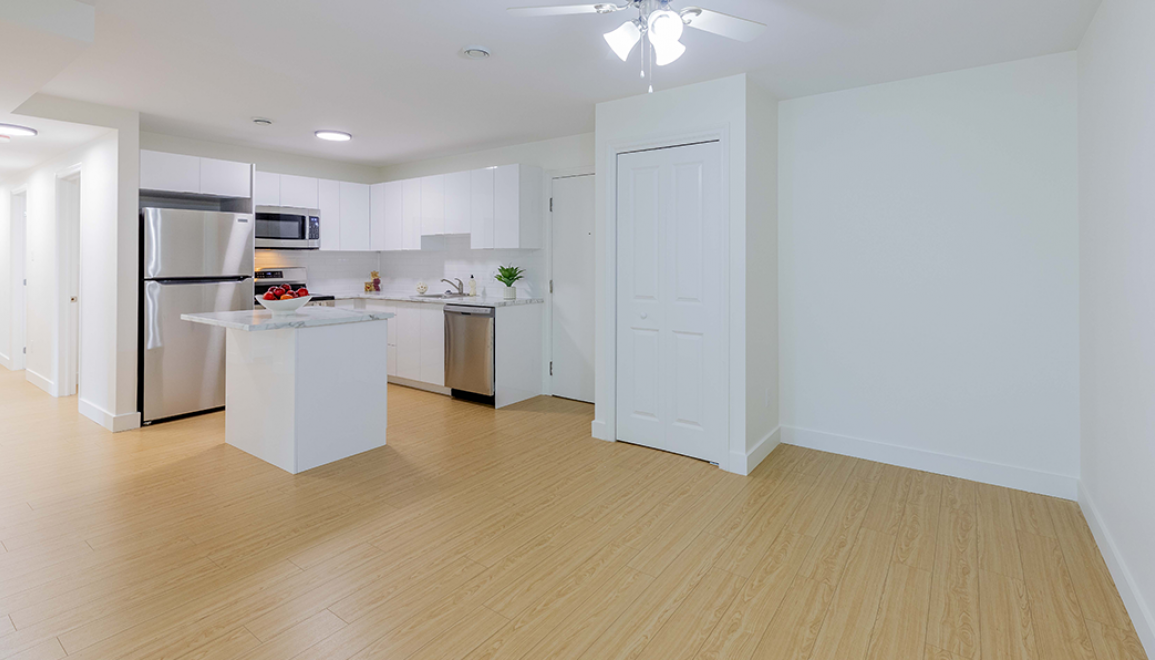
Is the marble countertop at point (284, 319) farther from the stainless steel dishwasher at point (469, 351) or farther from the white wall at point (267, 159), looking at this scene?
the white wall at point (267, 159)

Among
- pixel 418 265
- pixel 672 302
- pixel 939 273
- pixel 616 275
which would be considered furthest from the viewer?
pixel 418 265

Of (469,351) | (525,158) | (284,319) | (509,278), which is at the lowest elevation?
(469,351)

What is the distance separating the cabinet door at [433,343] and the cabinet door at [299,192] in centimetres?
171

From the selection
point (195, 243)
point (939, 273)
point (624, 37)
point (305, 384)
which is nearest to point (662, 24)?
point (624, 37)

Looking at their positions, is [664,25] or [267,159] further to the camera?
[267,159]

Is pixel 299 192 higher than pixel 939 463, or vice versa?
pixel 299 192

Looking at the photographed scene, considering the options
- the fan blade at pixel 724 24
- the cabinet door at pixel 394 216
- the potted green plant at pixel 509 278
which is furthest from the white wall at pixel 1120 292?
the cabinet door at pixel 394 216

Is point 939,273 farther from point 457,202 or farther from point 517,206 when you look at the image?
point 457,202

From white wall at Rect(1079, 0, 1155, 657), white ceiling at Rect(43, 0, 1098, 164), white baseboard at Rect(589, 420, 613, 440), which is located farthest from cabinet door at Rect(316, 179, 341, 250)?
white wall at Rect(1079, 0, 1155, 657)

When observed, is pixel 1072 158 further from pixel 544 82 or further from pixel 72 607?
pixel 72 607

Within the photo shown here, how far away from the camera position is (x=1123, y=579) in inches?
86.3

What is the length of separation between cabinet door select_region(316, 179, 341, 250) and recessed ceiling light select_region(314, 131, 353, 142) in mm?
966

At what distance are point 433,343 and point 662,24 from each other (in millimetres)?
4104

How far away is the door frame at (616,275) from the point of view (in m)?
3.51
